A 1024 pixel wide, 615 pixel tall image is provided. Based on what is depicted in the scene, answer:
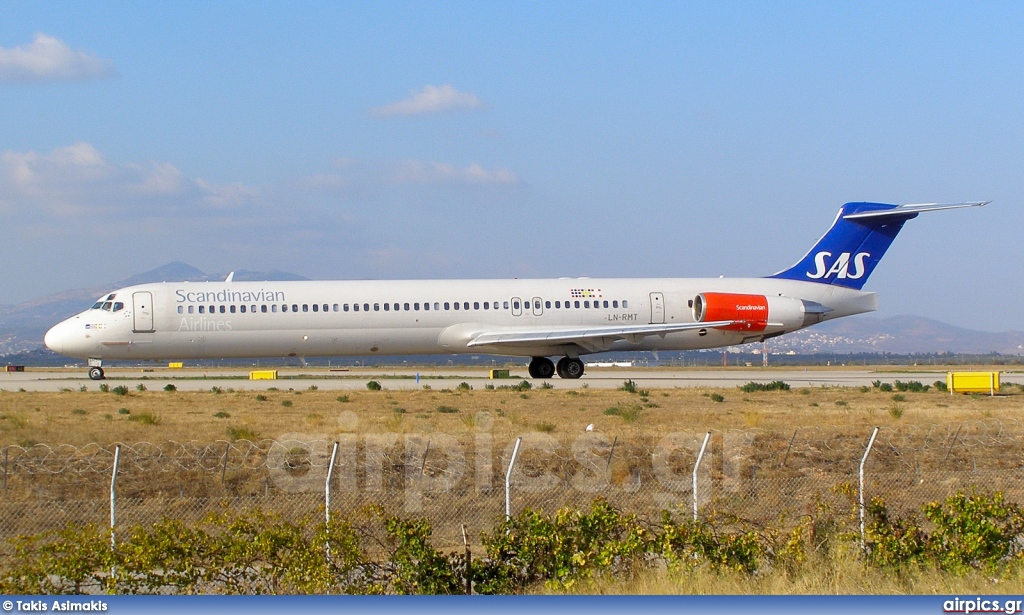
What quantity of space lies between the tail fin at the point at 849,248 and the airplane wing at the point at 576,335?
20.9 ft

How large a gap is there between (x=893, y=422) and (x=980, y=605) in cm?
1782

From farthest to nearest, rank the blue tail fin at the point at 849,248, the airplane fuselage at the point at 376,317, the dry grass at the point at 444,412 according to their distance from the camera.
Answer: the blue tail fin at the point at 849,248
the airplane fuselage at the point at 376,317
the dry grass at the point at 444,412

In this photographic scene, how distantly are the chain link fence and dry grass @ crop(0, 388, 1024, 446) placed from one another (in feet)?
6.47

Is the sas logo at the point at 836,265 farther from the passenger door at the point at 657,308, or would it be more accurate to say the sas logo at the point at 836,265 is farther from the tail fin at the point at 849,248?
the passenger door at the point at 657,308

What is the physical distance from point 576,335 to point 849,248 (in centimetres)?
1174

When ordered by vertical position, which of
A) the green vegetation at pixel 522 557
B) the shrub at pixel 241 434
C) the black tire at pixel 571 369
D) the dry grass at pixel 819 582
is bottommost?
the dry grass at pixel 819 582

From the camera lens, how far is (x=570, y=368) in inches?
1535

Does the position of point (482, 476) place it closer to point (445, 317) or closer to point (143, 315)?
point (445, 317)

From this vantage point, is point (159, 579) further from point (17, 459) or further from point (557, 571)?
point (17, 459)

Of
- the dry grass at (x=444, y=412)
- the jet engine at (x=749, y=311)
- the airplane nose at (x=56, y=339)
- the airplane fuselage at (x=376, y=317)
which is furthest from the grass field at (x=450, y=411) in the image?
the jet engine at (x=749, y=311)

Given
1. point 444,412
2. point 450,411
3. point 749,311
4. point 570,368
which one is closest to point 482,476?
point 444,412

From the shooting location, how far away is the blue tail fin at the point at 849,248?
41.4 metres

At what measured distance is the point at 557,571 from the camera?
33.9 feet

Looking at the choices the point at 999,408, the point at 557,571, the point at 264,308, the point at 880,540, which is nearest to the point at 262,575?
the point at 557,571
